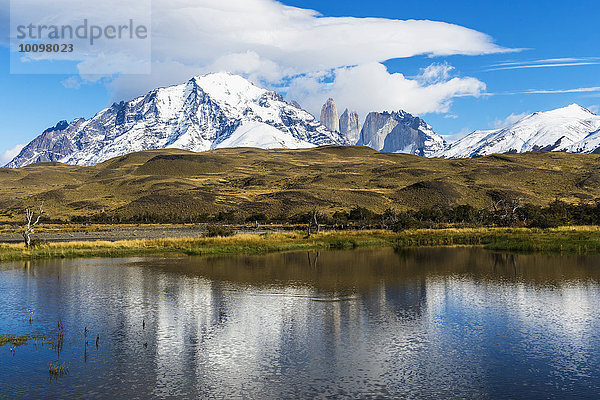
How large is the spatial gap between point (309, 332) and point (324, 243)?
46.0m

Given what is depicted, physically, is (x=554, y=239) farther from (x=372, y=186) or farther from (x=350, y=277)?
(x=372, y=186)

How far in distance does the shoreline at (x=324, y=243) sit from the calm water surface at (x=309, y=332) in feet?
46.7

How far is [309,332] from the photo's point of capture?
2850cm

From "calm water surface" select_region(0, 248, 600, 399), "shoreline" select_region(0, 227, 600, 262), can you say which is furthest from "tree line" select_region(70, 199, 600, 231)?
"calm water surface" select_region(0, 248, 600, 399)

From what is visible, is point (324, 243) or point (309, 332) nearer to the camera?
point (309, 332)

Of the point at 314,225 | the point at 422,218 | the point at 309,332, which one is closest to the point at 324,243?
the point at 314,225

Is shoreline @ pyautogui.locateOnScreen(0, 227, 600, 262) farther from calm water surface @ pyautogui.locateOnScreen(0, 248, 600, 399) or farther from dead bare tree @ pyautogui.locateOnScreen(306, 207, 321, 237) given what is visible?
calm water surface @ pyautogui.locateOnScreen(0, 248, 600, 399)

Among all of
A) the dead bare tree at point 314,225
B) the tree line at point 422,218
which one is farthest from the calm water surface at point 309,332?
the tree line at point 422,218

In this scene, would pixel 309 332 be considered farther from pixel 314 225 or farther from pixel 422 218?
pixel 422 218

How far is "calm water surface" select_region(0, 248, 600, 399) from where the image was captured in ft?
68.4

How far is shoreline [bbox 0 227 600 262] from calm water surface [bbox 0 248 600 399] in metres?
14.2

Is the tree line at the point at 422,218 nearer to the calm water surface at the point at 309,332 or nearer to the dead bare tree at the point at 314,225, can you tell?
the dead bare tree at the point at 314,225

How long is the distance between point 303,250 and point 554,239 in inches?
1251

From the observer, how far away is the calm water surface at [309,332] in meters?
20.8
